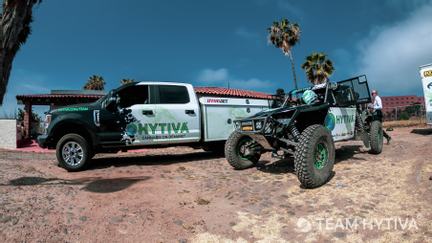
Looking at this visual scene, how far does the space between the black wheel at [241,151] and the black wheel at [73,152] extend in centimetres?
318

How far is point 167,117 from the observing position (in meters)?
8.90

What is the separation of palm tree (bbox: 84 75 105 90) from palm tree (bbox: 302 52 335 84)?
90.8ft

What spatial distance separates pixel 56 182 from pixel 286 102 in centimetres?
489

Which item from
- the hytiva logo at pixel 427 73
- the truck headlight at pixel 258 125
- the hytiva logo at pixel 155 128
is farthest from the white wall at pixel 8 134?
the hytiva logo at pixel 427 73

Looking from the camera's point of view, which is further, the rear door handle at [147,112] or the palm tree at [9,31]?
the rear door handle at [147,112]

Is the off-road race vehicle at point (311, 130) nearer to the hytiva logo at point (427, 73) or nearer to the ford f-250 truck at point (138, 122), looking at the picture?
the ford f-250 truck at point (138, 122)

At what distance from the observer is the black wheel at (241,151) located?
734 centimetres

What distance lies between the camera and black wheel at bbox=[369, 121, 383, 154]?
323 inches

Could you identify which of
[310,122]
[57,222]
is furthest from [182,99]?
[57,222]

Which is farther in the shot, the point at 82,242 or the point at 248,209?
the point at 248,209

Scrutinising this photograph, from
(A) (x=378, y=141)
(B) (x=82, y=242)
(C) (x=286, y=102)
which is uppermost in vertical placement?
(C) (x=286, y=102)

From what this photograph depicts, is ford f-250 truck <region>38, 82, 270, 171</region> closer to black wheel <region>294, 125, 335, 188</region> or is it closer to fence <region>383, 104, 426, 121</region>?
black wheel <region>294, 125, 335, 188</region>

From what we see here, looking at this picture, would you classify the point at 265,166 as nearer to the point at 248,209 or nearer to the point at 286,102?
the point at 286,102

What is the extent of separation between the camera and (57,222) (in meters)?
4.21
